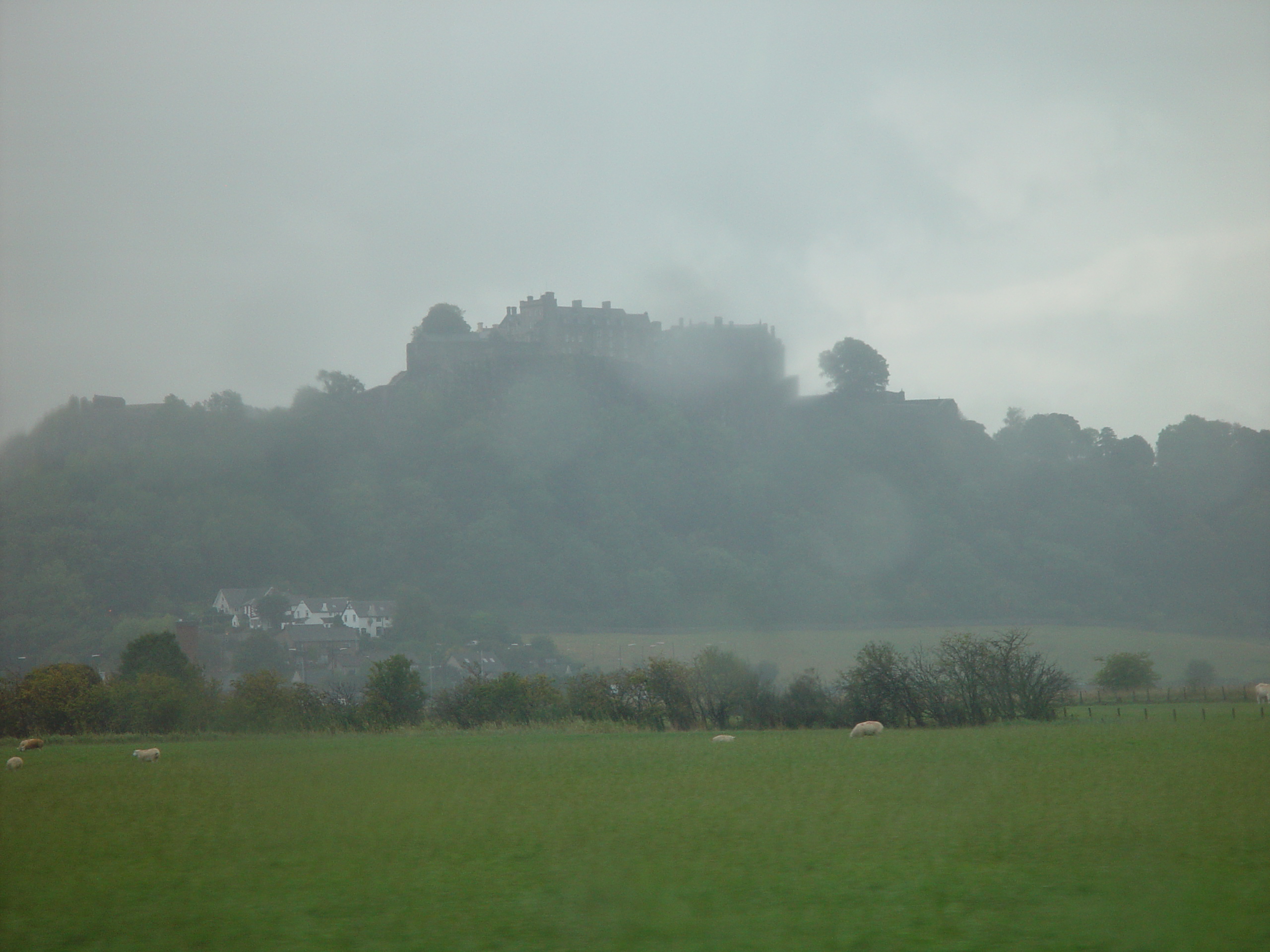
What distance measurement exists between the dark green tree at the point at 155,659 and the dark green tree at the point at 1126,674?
117ft

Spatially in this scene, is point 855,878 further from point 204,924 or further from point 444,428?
point 444,428

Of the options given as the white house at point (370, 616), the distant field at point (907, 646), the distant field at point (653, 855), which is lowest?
the distant field at point (653, 855)

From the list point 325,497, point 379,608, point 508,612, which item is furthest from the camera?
point 325,497

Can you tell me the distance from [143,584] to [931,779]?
183 ft

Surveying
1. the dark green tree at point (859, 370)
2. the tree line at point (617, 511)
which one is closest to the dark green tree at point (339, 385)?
the tree line at point (617, 511)

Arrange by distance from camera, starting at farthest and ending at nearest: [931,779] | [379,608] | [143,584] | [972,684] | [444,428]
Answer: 1. [444,428]
2. [379,608]
3. [143,584]
4. [972,684]
5. [931,779]

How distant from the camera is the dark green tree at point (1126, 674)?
135 feet

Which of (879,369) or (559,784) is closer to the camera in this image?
(559,784)

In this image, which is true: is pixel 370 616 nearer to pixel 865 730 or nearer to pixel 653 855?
pixel 865 730

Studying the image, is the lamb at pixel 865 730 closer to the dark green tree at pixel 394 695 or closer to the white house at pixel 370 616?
the dark green tree at pixel 394 695

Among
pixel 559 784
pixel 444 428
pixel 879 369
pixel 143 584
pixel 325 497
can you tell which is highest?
pixel 879 369

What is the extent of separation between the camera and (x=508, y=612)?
2785 inches

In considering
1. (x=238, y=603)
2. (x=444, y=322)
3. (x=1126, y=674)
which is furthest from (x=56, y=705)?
(x=444, y=322)

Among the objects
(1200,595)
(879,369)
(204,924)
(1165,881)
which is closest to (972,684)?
(1165,881)
